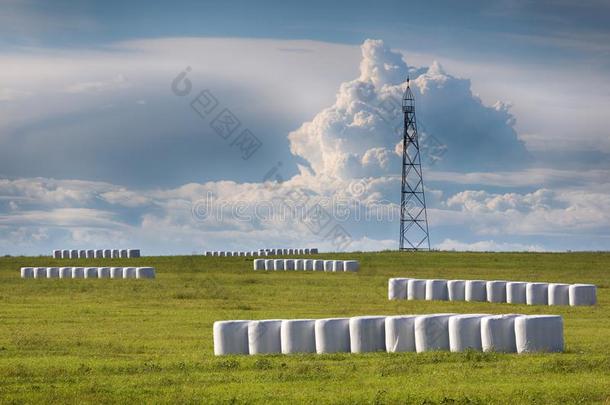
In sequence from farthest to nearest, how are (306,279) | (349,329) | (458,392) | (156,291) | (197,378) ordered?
1. (306,279)
2. (156,291)
3. (349,329)
4. (197,378)
5. (458,392)

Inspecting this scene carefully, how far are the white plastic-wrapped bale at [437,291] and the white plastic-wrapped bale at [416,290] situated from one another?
0.29 metres

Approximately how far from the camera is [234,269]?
82.4m

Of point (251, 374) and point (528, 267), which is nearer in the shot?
point (251, 374)

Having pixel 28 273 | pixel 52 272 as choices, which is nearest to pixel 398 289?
pixel 52 272

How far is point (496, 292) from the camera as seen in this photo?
47.8 meters

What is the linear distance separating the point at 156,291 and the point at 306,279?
43.7 ft

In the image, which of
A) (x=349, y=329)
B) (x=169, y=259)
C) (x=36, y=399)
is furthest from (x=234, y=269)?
(x=36, y=399)

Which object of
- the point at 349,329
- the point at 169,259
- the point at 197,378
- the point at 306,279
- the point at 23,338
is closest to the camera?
the point at 197,378

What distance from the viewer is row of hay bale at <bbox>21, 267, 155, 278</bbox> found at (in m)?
69.8

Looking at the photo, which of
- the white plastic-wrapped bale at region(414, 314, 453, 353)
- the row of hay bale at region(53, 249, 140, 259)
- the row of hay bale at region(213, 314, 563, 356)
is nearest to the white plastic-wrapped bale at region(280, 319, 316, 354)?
the row of hay bale at region(213, 314, 563, 356)

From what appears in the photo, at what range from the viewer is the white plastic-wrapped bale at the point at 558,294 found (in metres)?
46.1

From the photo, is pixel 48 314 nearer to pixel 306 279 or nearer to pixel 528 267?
pixel 306 279

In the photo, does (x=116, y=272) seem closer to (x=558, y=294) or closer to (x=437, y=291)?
(x=437, y=291)

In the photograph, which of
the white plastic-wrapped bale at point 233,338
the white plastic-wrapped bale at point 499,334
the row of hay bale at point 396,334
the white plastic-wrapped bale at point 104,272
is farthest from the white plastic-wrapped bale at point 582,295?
the white plastic-wrapped bale at point 104,272
